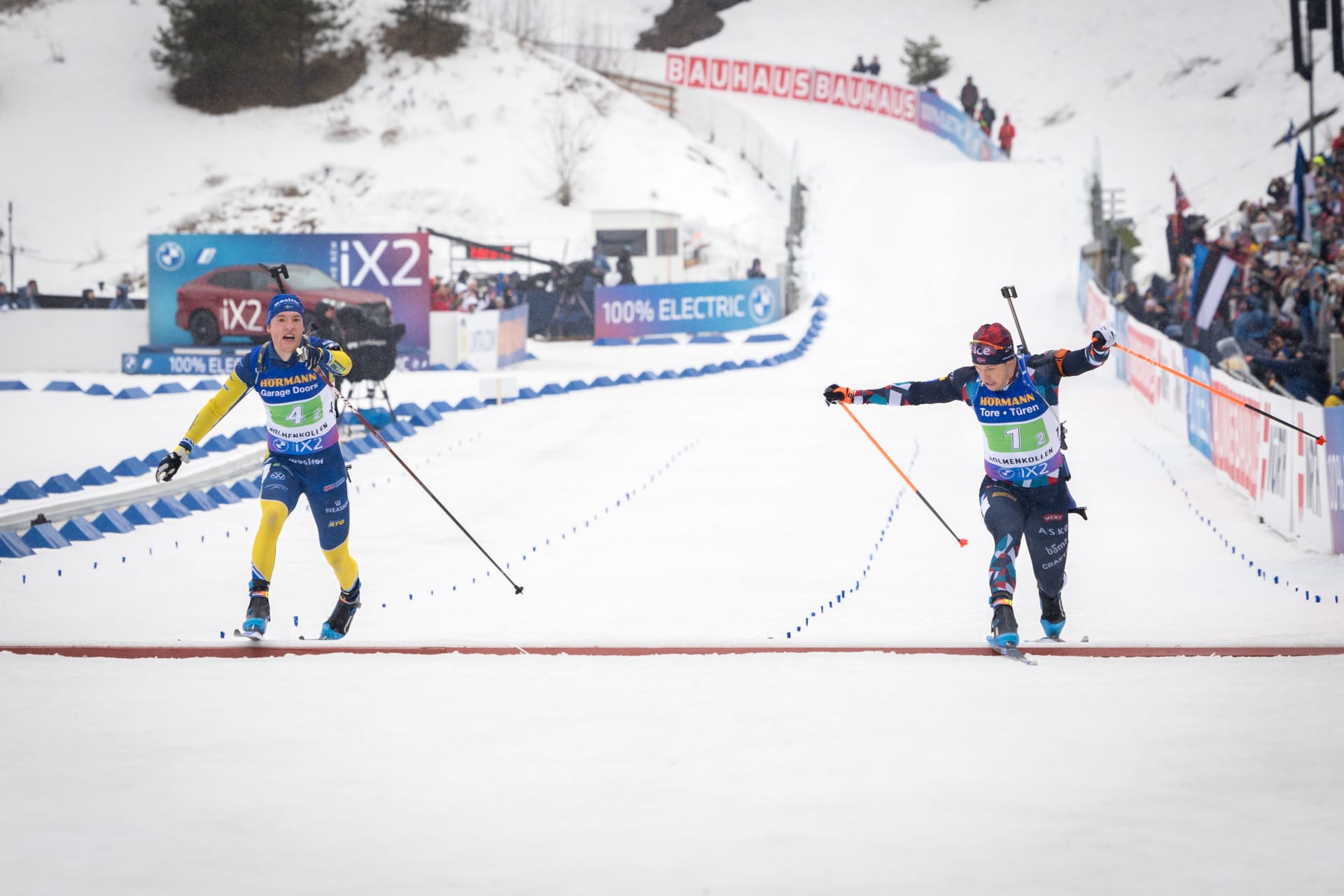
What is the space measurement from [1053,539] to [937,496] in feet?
21.4

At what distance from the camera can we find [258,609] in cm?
789

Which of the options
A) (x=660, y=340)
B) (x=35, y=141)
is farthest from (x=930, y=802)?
(x=35, y=141)

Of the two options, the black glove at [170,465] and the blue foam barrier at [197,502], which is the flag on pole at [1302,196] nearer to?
the blue foam barrier at [197,502]

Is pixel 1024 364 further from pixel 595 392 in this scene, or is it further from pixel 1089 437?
pixel 595 392

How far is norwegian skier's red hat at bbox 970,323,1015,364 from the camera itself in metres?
7.61

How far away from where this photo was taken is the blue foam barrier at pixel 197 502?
1352 centimetres

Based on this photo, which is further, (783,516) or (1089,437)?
(1089,437)

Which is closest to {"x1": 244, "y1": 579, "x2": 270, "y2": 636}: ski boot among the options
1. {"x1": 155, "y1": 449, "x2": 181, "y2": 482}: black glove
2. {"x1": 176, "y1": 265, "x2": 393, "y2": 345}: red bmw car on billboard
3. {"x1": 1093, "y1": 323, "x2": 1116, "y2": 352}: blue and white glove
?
{"x1": 155, "y1": 449, "x2": 181, "y2": 482}: black glove

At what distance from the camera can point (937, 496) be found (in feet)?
46.8

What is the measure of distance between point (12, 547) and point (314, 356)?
14.6 ft

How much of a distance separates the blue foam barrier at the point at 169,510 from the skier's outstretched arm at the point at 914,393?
7048 mm

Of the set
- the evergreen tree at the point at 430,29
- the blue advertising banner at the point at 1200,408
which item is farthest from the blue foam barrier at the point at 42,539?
the evergreen tree at the point at 430,29

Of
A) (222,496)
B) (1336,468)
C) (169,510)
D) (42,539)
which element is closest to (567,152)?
(222,496)

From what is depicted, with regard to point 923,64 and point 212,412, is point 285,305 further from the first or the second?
point 923,64
